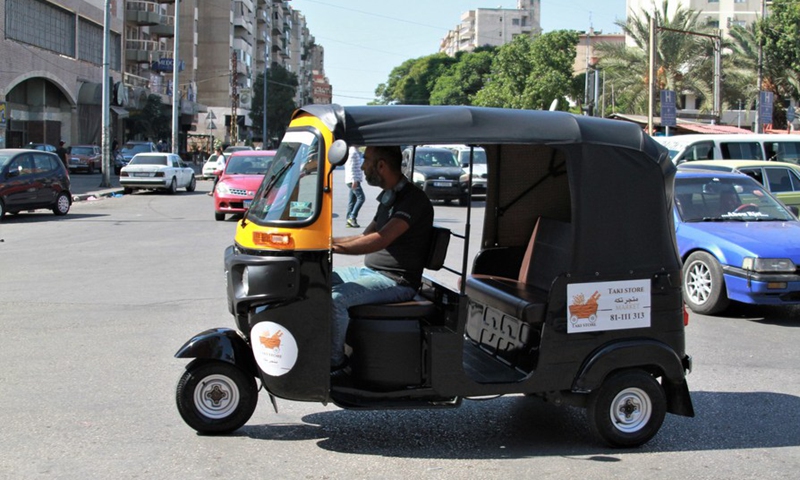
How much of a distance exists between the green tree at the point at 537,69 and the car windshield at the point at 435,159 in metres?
44.8

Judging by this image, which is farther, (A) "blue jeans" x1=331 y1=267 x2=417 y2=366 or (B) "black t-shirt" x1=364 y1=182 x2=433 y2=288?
(B) "black t-shirt" x1=364 y1=182 x2=433 y2=288

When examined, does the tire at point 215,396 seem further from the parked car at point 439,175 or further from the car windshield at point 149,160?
the car windshield at point 149,160

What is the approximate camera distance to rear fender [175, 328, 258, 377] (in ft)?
17.1

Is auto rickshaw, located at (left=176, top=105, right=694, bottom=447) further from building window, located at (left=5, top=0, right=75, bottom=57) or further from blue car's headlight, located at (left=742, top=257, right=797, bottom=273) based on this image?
building window, located at (left=5, top=0, right=75, bottom=57)

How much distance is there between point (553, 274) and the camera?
19.4ft

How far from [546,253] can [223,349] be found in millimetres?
2247

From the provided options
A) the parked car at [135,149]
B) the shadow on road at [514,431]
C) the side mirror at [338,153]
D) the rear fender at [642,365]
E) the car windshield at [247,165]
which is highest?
the parked car at [135,149]

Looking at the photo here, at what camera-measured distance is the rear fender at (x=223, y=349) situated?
17.1ft

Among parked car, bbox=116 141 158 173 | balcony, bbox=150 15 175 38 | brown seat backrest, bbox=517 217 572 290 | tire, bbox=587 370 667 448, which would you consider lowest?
tire, bbox=587 370 667 448

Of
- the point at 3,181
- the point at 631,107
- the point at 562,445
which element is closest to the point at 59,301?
the point at 562,445

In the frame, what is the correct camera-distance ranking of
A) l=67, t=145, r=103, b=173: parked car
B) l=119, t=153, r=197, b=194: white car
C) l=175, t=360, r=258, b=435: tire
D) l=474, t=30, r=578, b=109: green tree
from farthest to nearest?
l=474, t=30, r=578, b=109: green tree < l=67, t=145, r=103, b=173: parked car < l=119, t=153, r=197, b=194: white car < l=175, t=360, r=258, b=435: tire

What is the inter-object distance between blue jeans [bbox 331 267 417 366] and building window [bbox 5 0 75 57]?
131 ft

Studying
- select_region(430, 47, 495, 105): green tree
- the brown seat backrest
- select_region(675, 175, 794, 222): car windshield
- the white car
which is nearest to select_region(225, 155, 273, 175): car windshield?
the white car

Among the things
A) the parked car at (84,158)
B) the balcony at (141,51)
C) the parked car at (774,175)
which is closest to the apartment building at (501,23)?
the balcony at (141,51)
